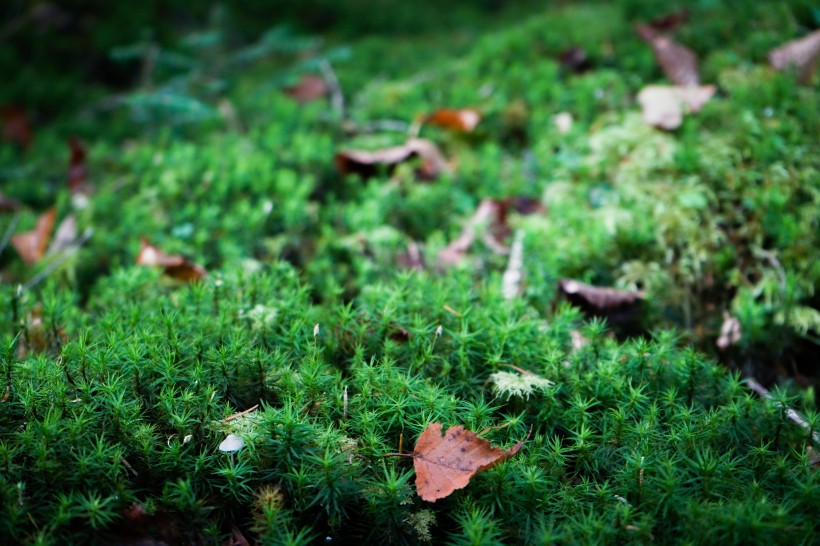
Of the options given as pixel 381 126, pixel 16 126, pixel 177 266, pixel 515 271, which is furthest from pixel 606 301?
pixel 16 126

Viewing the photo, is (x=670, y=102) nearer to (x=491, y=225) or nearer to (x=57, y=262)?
(x=491, y=225)

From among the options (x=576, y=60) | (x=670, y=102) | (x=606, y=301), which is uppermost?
(x=576, y=60)

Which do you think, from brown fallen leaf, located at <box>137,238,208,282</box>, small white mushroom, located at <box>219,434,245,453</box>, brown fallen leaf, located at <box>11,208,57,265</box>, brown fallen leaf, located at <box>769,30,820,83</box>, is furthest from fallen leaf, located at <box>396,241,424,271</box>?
brown fallen leaf, located at <box>769,30,820,83</box>

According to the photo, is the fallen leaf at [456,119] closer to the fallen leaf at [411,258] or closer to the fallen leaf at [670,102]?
the fallen leaf at [670,102]

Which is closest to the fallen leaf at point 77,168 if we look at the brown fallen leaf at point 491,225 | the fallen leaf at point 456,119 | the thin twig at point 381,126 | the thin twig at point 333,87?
the thin twig at point 333,87

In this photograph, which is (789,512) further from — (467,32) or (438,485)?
(467,32)

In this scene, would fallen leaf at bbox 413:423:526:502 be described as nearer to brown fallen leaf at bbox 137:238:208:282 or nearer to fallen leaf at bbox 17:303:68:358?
fallen leaf at bbox 17:303:68:358
